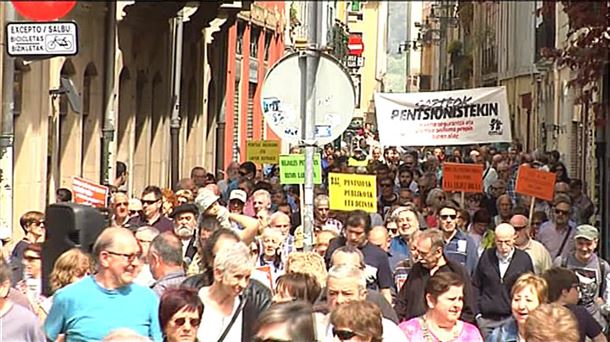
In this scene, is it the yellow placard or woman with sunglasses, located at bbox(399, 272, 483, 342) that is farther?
the yellow placard

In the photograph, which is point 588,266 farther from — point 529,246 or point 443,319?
point 443,319

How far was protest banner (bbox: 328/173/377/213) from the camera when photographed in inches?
580

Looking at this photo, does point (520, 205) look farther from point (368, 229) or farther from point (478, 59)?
point (478, 59)

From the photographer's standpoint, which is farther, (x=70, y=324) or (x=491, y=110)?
(x=491, y=110)

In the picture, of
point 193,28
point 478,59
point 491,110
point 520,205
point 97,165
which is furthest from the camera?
point 478,59

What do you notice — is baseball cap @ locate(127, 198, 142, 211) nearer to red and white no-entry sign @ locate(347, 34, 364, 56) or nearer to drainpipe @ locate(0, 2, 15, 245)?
drainpipe @ locate(0, 2, 15, 245)

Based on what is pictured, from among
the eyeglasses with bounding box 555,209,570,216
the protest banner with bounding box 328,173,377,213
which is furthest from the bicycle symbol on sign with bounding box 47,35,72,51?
the eyeglasses with bounding box 555,209,570,216

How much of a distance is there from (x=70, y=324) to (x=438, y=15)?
6348 cm

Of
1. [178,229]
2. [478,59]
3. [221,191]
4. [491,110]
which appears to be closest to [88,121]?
[221,191]

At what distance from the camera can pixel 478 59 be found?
204 feet

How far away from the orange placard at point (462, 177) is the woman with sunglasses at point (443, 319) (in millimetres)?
10153

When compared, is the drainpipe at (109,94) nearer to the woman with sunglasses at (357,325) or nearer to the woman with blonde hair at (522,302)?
the woman with blonde hair at (522,302)

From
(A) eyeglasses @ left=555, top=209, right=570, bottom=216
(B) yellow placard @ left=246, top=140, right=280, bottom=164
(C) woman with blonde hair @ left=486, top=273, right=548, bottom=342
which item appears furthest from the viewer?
(B) yellow placard @ left=246, top=140, right=280, bottom=164

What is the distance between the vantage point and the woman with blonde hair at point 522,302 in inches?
336
